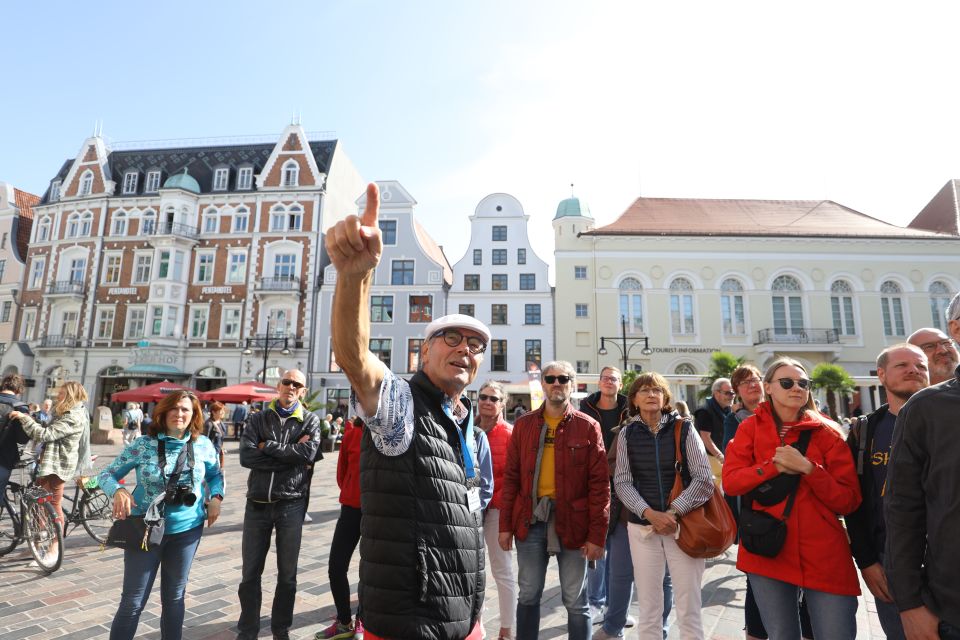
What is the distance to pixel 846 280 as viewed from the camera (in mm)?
30422

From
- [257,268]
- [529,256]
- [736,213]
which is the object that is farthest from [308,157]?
[736,213]

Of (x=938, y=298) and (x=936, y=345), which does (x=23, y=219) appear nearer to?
(x=936, y=345)

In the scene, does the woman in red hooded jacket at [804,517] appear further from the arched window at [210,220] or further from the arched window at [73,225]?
the arched window at [73,225]

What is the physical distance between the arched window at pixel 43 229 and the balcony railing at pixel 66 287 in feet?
13.9

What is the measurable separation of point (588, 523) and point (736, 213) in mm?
36125

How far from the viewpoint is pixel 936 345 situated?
2980 mm

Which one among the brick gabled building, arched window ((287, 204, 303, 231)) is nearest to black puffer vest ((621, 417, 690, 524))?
the brick gabled building

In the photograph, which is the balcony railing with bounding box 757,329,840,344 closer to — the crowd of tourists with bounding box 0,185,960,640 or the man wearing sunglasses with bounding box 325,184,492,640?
the crowd of tourists with bounding box 0,185,960,640

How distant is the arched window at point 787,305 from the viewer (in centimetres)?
2975

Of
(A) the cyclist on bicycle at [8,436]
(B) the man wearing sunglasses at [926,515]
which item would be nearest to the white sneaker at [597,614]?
(B) the man wearing sunglasses at [926,515]

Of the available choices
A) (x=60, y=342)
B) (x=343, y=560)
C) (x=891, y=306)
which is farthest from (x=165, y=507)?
(x=891, y=306)

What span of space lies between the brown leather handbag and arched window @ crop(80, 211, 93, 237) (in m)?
40.4

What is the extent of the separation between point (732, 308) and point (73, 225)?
139ft

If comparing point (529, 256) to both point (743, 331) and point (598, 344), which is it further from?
point (743, 331)
